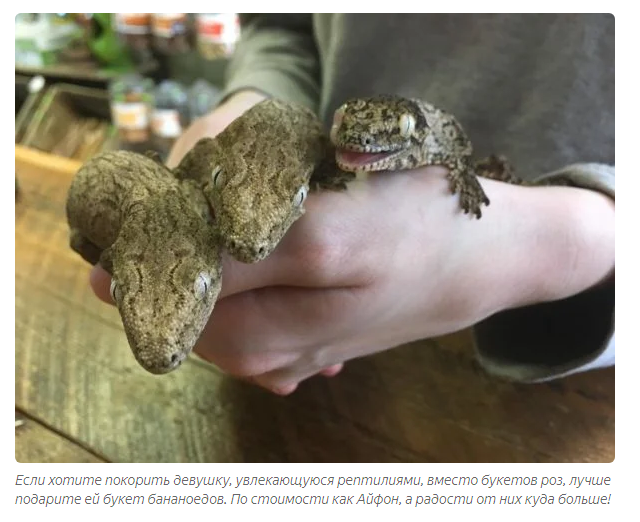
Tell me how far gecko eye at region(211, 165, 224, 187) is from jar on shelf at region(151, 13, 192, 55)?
1.40 metres

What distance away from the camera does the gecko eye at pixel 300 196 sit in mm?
490

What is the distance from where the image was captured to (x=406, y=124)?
1.88 ft

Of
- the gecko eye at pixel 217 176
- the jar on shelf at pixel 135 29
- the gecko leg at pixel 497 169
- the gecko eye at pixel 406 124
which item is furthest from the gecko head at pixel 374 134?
the jar on shelf at pixel 135 29

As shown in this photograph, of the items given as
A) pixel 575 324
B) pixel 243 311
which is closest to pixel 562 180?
pixel 575 324

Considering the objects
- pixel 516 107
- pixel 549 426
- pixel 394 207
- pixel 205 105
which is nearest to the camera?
pixel 394 207

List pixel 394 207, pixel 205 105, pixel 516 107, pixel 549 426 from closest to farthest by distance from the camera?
1. pixel 394 207
2. pixel 549 426
3. pixel 516 107
4. pixel 205 105

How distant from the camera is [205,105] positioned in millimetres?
1810

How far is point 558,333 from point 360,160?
0.36 meters

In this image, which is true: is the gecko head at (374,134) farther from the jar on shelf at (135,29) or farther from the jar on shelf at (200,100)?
the jar on shelf at (135,29)

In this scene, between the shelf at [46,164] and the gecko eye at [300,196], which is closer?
the gecko eye at [300,196]

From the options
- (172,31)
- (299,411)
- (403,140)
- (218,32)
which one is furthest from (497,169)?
(172,31)
